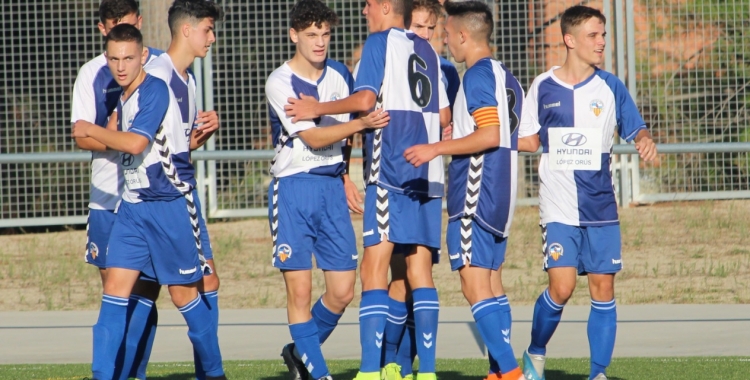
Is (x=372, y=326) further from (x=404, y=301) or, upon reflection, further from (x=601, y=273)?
(x=601, y=273)

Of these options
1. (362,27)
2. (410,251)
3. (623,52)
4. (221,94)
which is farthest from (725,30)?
(410,251)

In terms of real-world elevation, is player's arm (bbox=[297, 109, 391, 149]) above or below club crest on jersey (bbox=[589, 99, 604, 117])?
below

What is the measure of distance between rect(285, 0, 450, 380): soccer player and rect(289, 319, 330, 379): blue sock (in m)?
0.24

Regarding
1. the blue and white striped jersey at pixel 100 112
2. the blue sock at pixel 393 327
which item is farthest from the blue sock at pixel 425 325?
the blue and white striped jersey at pixel 100 112

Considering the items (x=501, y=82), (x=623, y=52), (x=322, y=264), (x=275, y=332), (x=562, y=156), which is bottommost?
(x=275, y=332)

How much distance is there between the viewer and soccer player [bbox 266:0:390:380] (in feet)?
19.4

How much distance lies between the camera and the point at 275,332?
8547 mm

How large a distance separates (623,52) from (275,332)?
6.49m

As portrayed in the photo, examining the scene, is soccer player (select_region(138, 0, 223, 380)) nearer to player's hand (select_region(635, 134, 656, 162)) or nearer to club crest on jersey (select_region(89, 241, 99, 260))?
club crest on jersey (select_region(89, 241, 99, 260))

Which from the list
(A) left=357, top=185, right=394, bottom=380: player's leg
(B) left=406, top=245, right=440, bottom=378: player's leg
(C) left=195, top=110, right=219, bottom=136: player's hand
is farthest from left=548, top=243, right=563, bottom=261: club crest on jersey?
(C) left=195, top=110, right=219, bottom=136: player's hand

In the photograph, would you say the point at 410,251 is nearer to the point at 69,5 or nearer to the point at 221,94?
the point at 221,94

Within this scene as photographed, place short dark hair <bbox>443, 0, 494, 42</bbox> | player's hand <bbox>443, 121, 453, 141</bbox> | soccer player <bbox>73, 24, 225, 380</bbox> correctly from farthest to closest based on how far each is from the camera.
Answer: player's hand <bbox>443, 121, 453, 141</bbox>
short dark hair <bbox>443, 0, 494, 42</bbox>
soccer player <bbox>73, 24, 225, 380</bbox>

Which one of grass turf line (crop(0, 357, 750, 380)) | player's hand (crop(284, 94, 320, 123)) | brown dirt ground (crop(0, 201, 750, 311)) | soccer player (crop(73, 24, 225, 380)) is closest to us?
soccer player (crop(73, 24, 225, 380))

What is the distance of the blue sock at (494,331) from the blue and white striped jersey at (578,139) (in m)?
0.80
